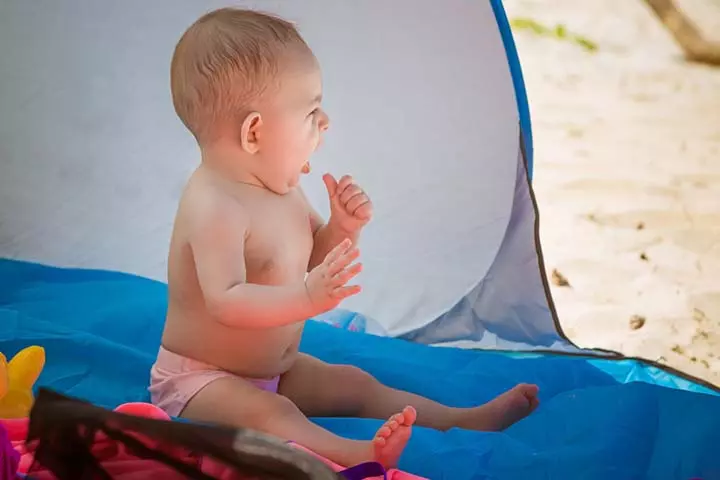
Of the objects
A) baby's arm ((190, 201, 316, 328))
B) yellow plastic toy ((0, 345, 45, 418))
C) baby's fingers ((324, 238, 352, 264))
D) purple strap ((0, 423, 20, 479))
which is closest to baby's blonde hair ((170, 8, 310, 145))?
baby's arm ((190, 201, 316, 328))

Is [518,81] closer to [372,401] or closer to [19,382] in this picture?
[372,401]

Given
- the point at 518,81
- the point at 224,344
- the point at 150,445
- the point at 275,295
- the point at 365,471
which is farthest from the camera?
the point at 518,81

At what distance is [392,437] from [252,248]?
304 millimetres

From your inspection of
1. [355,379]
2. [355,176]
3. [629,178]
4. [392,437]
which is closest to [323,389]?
[355,379]

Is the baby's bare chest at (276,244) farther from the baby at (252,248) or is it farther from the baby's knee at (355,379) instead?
the baby's knee at (355,379)

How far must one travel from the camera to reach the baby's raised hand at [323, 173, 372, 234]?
131 centimetres

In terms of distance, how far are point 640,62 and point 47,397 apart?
3.10m

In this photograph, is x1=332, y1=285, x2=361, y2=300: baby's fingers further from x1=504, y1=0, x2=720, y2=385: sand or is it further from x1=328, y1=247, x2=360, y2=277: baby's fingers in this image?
x1=504, y1=0, x2=720, y2=385: sand

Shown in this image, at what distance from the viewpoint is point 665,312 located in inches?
80.4

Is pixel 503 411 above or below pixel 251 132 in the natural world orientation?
below

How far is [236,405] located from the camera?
1.18m

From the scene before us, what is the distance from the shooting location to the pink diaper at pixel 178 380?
1224mm

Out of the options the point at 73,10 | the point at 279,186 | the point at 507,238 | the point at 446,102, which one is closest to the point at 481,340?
the point at 507,238

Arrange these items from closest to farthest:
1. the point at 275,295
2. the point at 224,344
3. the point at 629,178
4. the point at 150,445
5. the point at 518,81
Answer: the point at 150,445
the point at 275,295
the point at 224,344
the point at 518,81
the point at 629,178
